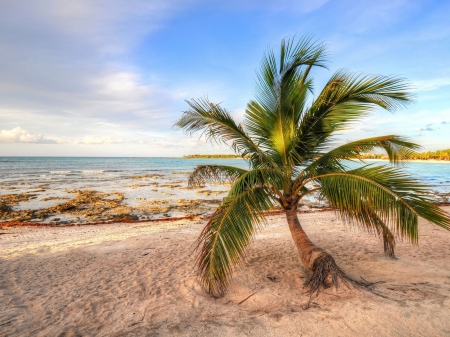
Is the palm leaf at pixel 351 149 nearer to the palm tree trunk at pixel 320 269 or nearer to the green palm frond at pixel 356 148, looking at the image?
the green palm frond at pixel 356 148

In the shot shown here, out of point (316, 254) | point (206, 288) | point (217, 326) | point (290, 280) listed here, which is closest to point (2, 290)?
point (206, 288)

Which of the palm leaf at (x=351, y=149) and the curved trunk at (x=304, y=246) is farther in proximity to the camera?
the curved trunk at (x=304, y=246)

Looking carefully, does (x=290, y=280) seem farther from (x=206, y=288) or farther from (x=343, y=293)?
(x=206, y=288)

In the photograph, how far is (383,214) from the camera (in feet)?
12.9

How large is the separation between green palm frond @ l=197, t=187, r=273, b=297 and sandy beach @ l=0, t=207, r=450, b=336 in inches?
28.4

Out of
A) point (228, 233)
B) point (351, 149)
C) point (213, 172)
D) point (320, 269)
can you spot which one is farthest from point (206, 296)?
point (351, 149)

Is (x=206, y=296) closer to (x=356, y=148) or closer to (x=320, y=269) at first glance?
(x=320, y=269)

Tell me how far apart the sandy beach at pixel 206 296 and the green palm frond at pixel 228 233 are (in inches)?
28.4

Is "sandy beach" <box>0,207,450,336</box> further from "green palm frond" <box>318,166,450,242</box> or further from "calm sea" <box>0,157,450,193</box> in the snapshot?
"calm sea" <box>0,157,450,193</box>

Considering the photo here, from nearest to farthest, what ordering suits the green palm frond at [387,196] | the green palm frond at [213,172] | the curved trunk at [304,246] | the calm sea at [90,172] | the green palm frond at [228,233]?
the green palm frond at [387,196] < the green palm frond at [228,233] < the curved trunk at [304,246] < the green palm frond at [213,172] < the calm sea at [90,172]

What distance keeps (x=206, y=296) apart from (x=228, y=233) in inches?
53.8

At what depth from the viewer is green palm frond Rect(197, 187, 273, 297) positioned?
12.8 ft

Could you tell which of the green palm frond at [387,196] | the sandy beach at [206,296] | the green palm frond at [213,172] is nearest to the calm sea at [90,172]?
the green palm frond at [387,196]

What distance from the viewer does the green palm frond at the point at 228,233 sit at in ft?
12.8
